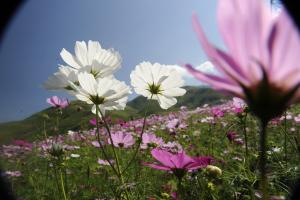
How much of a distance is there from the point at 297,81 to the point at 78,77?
561 mm

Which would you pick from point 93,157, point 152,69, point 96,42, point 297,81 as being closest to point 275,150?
point 152,69

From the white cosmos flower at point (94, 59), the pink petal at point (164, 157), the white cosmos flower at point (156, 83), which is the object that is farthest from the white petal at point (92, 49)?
the pink petal at point (164, 157)

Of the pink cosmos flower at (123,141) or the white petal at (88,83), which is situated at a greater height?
the white petal at (88,83)

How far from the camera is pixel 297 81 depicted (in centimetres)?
36

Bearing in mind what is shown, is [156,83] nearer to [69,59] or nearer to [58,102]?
[69,59]

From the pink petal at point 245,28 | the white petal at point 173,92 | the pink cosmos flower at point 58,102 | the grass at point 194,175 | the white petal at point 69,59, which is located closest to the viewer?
the pink petal at point 245,28

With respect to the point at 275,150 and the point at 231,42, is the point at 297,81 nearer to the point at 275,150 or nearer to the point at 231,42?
the point at 231,42

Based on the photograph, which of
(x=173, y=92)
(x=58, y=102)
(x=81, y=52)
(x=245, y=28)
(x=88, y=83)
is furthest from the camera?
(x=58, y=102)

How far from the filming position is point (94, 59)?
961 mm

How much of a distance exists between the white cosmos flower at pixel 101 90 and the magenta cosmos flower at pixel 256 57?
1.68 ft

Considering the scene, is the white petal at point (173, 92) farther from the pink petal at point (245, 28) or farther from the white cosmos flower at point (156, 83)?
the pink petal at point (245, 28)

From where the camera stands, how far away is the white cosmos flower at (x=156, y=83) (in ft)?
3.67

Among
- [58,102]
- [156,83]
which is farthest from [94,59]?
[58,102]

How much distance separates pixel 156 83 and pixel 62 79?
1.09 ft
